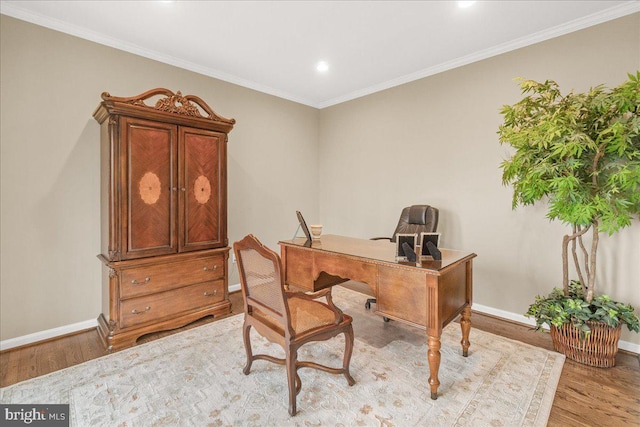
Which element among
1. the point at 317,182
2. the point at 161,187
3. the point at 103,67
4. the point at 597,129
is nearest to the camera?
the point at 597,129

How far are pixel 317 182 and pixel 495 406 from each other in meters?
3.79

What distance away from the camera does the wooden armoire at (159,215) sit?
7.97 feet

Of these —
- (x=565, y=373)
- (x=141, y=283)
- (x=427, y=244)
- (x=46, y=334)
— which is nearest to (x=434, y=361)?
(x=427, y=244)

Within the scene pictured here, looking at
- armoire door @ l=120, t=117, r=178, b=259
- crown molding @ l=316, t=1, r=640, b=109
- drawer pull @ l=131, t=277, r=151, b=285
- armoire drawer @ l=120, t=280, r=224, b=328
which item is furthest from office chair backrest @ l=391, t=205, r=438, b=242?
drawer pull @ l=131, t=277, r=151, b=285

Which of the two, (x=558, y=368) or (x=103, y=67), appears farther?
(x=103, y=67)

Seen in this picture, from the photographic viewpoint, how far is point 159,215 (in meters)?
2.66

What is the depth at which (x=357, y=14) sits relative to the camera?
2.49 m

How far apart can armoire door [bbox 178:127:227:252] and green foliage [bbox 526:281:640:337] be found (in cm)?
296

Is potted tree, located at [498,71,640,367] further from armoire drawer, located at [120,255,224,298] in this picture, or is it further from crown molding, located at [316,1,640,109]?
armoire drawer, located at [120,255,224,298]

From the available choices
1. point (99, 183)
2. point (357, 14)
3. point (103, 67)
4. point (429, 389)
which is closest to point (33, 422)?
point (99, 183)

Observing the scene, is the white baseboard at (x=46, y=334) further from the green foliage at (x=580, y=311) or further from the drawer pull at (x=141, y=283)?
the green foliage at (x=580, y=311)

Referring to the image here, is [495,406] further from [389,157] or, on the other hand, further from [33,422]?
[389,157]

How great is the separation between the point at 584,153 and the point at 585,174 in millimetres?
176

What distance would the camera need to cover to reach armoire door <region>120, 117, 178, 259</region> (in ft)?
8.06
